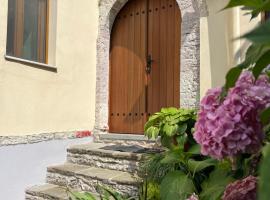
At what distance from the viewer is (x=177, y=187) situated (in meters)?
2.38

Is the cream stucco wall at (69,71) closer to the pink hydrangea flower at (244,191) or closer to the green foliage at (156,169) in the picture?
the green foliage at (156,169)

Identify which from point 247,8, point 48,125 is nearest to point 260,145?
point 247,8

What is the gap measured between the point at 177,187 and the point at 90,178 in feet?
4.99

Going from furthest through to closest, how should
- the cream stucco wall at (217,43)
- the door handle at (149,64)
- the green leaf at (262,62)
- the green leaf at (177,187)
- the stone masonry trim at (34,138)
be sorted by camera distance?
the door handle at (149,64)
the cream stucco wall at (217,43)
the stone masonry trim at (34,138)
the green leaf at (177,187)
the green leaf at (262,62)

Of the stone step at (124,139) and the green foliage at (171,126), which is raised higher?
the green foliage at (171,126)

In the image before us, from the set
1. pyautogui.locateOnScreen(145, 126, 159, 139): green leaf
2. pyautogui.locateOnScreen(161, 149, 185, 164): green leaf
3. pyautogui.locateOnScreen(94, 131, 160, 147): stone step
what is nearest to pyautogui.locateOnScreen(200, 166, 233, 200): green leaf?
pyautogui.locateOnScreen(161, 149, 185, 164): green leaf

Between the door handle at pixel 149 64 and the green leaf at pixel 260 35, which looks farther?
the door handle at pixel 149 64

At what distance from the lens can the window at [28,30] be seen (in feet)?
12.9

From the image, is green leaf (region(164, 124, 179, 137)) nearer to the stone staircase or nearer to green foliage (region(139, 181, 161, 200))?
green foliage (region(139, 181, 161, 200))

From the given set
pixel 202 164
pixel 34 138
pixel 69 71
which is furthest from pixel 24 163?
pixel 202 164

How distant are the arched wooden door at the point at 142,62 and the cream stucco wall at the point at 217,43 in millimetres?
606

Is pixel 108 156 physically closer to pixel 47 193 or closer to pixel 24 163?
pixel 47 193

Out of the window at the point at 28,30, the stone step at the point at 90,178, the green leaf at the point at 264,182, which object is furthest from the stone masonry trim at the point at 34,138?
the green leaf at the point at 264,182

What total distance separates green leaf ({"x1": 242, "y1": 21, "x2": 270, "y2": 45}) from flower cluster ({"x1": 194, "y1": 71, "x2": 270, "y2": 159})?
380 millimetres
